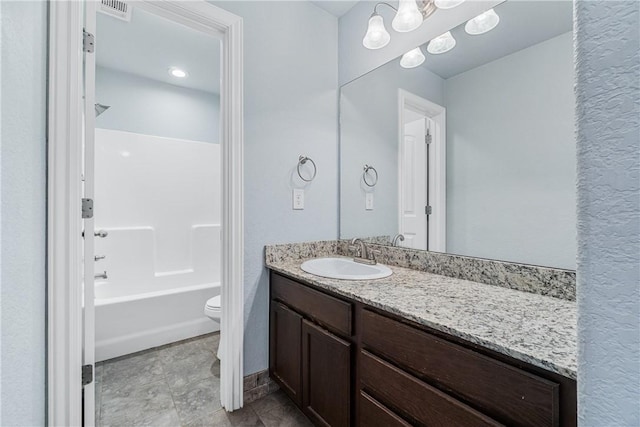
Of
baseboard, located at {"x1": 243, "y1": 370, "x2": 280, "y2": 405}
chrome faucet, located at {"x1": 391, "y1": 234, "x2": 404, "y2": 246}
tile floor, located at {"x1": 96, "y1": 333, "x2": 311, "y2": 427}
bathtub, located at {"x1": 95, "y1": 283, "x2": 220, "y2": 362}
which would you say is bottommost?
tile floor, located at {"x1": 96, "y1": 333, "x2": 311, "y2": 427}

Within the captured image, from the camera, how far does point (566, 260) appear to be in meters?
1.03

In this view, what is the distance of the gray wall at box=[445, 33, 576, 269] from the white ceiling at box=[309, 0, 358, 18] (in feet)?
3.25

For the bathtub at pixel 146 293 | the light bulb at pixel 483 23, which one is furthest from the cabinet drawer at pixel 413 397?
the bathtub at pixel 146 293

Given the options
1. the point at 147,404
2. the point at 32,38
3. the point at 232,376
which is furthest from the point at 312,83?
the point at 147,404

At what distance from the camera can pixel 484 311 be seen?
89cm

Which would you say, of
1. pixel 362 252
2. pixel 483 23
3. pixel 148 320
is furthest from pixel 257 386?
pixel 483 23

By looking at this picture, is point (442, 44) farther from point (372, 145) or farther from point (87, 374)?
point (87, 374)

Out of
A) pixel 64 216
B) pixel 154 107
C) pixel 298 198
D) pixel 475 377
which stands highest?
pixel 154 107

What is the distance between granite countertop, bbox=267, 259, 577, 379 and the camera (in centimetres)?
65

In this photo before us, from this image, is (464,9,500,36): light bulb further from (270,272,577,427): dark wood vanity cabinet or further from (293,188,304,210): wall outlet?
(270,272,577,427): dark wood vanity cabinet

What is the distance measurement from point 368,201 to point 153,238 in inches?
90.2

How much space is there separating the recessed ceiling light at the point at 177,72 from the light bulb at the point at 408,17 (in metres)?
2.21

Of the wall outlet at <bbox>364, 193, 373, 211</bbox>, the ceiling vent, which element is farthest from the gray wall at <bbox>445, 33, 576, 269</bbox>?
the ceiling vent

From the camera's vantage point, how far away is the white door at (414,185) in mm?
1563
